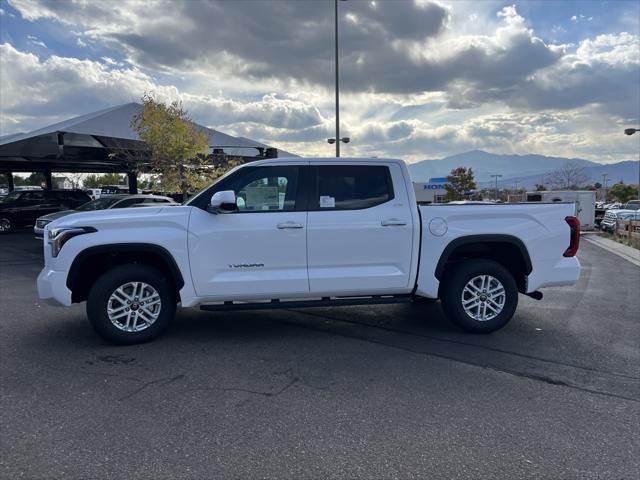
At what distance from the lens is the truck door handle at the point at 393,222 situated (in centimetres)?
499

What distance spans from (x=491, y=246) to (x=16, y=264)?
11.2 m

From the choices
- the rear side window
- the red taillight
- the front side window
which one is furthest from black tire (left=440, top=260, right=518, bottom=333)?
the front side window

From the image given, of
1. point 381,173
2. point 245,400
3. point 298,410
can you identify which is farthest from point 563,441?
point 381,173

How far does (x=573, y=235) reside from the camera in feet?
17.4

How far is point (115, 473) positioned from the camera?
270cm

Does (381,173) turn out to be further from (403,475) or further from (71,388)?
(71,388)

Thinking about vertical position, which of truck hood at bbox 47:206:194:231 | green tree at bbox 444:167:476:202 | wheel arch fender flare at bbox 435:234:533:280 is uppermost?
green tree at bbox 444:167:476:202

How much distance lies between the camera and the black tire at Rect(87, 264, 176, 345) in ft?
15.4

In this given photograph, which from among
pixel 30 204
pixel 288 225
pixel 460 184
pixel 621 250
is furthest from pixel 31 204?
pixel 460 184

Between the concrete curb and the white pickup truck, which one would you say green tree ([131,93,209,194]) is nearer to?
the white pickup truck

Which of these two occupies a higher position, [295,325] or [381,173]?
[381,173]

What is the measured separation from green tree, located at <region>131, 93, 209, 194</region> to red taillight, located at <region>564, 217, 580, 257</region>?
13.3 metres

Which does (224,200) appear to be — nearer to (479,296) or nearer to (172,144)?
(479,296)

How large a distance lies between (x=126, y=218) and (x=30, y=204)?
1846cm
